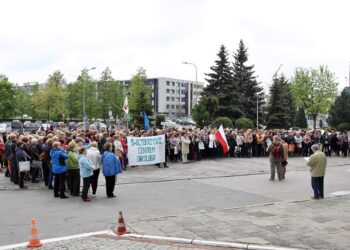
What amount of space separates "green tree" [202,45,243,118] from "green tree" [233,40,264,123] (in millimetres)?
3039

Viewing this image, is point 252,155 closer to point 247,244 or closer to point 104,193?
point 104,193

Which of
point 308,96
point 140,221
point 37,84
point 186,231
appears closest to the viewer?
point 186,231

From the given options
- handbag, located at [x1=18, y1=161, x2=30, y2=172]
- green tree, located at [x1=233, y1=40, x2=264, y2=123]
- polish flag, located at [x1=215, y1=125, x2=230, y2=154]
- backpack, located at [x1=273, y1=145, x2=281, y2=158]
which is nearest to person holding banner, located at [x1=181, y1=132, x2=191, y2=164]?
polish flag, located at [x1=215, y1=125, x2=230, y2=154]

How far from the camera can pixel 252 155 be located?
25.8 m

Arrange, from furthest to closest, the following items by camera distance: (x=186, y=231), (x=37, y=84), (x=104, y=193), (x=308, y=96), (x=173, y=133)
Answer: (x=37, y=84) < (x=308, y=96) < (x=173, y=133) < (x=104, y=193) < (x=186, y=231)

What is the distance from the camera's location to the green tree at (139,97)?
5988 centimetres

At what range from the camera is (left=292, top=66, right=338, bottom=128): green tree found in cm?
7156

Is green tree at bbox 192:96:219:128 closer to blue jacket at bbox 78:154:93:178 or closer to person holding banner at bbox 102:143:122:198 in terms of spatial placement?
person holding banner at bbox 102:143:122:198

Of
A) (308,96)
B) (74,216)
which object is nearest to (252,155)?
(74,216)

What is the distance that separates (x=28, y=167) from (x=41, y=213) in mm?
3636

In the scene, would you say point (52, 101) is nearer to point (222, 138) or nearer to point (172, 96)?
point (222, 138)

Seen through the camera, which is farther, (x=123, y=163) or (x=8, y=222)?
(x=123, y=163)

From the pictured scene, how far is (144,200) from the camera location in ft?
Answer: 41.6

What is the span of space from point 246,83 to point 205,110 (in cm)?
1137
